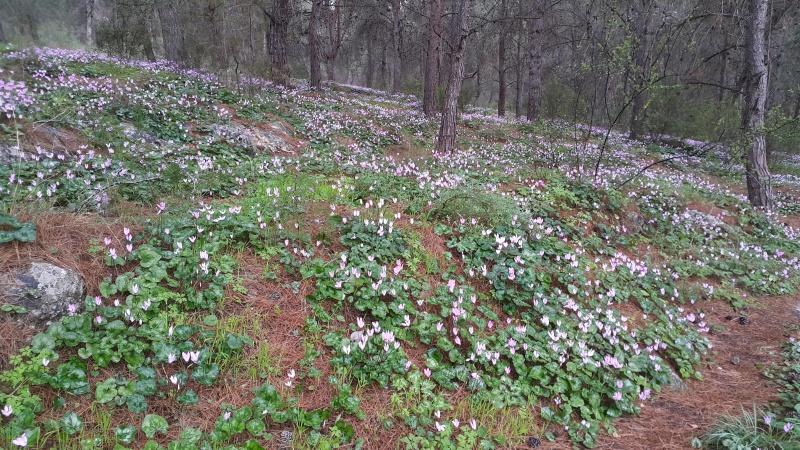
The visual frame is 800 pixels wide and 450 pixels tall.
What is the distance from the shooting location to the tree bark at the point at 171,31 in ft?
49.0

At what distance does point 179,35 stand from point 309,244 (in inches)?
646

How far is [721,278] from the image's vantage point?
695 cm

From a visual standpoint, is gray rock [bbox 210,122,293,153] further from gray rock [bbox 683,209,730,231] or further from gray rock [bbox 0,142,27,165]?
gray rock [bbox 683,209,730,231]

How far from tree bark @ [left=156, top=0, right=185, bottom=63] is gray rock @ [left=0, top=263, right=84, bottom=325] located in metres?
15.3

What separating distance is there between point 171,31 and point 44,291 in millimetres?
16536

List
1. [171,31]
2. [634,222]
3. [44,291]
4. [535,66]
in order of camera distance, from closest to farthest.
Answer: [44,291] < [634,222] < [171,31] < [535,66]

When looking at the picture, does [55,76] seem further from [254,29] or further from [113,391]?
[113,391]

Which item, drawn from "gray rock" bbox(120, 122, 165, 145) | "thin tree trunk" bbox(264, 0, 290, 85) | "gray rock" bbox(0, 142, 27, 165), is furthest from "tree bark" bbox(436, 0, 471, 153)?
"thin tree trunk" bbox(264, 0, 290, 85)

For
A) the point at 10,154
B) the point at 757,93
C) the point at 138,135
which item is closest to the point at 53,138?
the point at 10,154

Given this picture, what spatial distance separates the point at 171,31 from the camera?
1562cm

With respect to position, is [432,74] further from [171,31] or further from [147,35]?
[147,35]

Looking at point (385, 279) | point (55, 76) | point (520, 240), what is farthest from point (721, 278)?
point (55, 76)

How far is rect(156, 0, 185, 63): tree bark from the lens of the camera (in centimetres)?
1494

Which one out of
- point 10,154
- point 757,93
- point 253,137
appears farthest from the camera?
point 757,93
